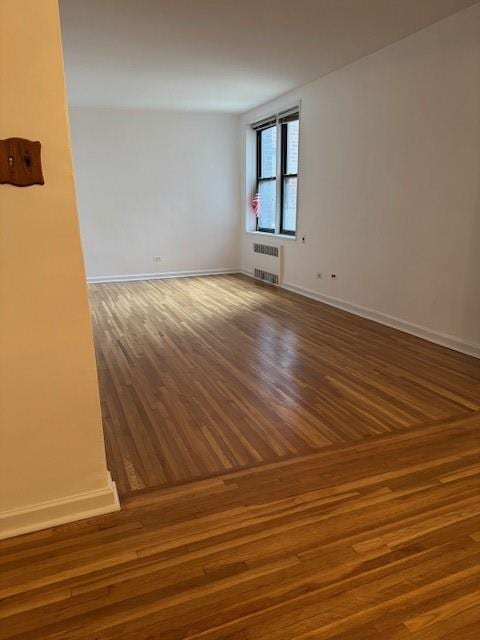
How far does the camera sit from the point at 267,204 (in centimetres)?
803

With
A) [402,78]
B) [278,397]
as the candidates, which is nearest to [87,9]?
[402,78]

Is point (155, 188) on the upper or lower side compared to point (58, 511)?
upper

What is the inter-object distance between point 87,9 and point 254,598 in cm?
418

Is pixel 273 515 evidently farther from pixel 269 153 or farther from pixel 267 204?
pixel 269 153

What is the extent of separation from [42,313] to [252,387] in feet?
6.31

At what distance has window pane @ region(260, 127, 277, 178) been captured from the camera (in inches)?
297

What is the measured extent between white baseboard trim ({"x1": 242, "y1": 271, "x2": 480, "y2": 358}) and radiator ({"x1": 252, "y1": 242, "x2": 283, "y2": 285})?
0.73 metres

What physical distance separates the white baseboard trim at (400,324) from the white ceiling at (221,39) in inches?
106

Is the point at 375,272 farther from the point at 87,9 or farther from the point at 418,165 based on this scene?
the point at 87,9

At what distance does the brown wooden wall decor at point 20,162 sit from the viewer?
1590 millimetres

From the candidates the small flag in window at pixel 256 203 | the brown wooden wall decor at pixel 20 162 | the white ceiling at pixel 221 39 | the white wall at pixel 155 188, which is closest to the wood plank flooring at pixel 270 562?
the brown wooden wall decor at pixel 20 162

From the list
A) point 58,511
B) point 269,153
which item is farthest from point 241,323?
point 269,153

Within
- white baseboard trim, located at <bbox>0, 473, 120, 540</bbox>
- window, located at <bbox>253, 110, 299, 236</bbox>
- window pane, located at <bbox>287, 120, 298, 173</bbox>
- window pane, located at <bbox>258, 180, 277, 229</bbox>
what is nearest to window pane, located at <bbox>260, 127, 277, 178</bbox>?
window, located at <bbox>253, 110, 299, 236</bbox>

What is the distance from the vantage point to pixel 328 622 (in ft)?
4.93
